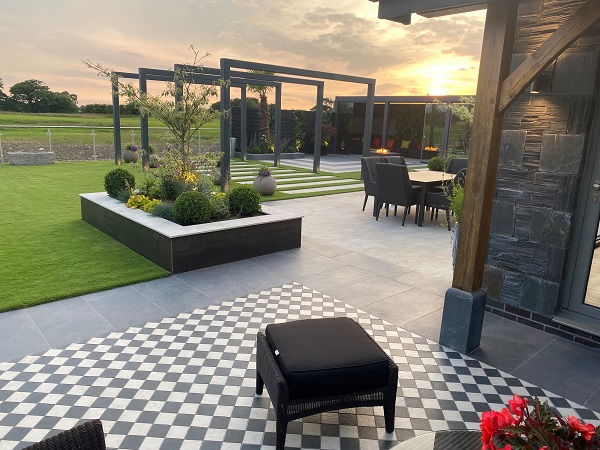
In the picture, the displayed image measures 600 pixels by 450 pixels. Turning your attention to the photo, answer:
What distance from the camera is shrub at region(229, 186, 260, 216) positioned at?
6.02m

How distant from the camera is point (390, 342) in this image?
3586 mm

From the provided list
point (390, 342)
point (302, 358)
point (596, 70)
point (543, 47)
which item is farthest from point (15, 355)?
point (596, 70)

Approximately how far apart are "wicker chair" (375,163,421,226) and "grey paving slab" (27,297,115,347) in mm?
5210

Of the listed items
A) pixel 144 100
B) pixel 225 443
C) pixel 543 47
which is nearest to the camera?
pixel 225 443

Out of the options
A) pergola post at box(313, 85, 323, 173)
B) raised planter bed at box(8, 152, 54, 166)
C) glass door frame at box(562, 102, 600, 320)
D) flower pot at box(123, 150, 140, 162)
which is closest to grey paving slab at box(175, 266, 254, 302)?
glass door frame at box(562, 102, 600, 320)

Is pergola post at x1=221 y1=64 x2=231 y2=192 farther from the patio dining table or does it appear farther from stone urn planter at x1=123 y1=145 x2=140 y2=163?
stone urn planter at x1=123 y1=145 x2=140 y2=163

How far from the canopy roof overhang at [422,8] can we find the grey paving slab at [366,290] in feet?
8.39

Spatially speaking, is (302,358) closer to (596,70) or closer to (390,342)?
(390,342)

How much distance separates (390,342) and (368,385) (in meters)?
1.24

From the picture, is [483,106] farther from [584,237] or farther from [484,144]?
[584,237]

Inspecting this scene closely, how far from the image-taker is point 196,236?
16.6ft

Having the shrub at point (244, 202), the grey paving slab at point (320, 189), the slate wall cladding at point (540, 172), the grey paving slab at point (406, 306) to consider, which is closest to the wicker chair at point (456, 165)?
the grey paving slab at point (320, 189)

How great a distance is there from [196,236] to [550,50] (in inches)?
150

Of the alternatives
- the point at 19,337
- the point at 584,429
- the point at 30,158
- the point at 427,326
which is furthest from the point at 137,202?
the point at 30,158
